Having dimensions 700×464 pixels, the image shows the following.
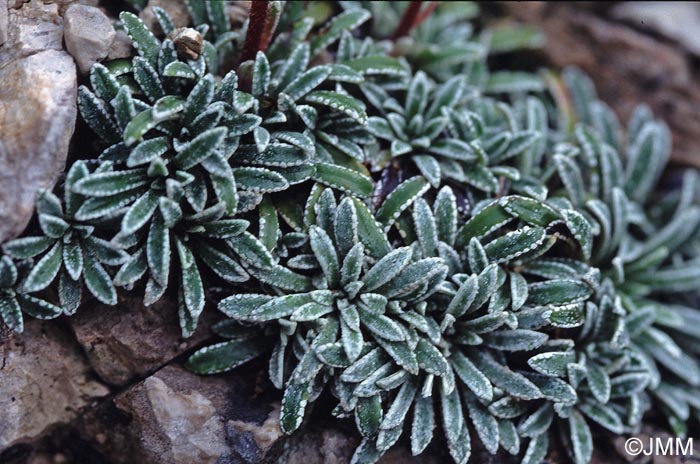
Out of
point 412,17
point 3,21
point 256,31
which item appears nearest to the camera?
point 3,21

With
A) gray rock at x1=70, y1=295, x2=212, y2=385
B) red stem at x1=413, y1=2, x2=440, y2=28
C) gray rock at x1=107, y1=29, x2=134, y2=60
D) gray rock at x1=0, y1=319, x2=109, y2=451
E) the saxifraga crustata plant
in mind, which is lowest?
gray rock at x1=0, y1=319, x2=109, y2=451

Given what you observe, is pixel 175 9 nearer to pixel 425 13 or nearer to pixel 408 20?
pixel 408 20

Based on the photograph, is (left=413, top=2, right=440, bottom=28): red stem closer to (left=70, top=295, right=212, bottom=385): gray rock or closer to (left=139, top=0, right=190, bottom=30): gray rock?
(left=139, top=0, right=190, bottom=30): gray rock

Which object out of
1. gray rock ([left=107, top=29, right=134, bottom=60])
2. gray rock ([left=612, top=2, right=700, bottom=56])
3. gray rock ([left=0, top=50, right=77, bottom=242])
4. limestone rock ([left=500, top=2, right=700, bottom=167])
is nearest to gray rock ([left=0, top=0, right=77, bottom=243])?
gray rock ([left=0, top=50, right=77, bottom=242])

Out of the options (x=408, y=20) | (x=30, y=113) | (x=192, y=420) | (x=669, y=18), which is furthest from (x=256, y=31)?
(x=669, y=18)

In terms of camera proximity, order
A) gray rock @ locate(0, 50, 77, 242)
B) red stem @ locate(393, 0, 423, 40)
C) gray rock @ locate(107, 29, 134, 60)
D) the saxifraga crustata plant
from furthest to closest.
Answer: red stem @ locate(393, 0, 423, 40) < gray rock @ locate(107, 29, 134, 60) < the saxifraga crustata plant < gray rock @ locate(0, 50, 77, 242)

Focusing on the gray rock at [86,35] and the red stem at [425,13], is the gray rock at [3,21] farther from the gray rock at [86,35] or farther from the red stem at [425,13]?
the red stem at [425,13]

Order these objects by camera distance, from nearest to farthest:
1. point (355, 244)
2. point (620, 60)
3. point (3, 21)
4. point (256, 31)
→ 1. point (3, 21)
2. point (355, 244)
3. point (256, 31)
4. point (620, 60)
